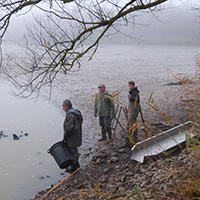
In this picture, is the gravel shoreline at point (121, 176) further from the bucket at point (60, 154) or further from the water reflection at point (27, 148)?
the water reflection at point (27, 148)

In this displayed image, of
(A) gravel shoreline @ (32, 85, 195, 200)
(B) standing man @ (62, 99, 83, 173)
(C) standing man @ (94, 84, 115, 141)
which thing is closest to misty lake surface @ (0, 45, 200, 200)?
(A) gravel shoreline @ (32, 85, 195, 200)

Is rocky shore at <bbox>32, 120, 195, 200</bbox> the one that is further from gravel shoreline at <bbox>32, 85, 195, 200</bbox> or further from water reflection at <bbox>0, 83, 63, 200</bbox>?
water reflection at <bbox>0, 83, 63, 200</bbox>

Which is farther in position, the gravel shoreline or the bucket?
the bucket

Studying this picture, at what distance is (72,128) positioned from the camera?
5.89m

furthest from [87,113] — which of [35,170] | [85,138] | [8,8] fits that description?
[8,8]

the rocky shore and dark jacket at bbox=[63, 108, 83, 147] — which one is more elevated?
dark jacket at bbox=[63, 108, 83, 147]

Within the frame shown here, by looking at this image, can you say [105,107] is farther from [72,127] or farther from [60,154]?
[60,154]

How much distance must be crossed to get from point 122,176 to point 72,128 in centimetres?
138

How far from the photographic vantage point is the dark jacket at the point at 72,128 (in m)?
5.88

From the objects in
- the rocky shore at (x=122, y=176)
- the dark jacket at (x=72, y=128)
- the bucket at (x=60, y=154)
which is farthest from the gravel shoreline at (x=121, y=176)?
the dark jacket at (x=72, y=128)

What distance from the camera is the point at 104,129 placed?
7.81 m

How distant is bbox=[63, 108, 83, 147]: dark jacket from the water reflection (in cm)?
100

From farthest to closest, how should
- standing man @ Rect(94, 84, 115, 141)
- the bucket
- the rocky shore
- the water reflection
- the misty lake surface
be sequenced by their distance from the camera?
standing man @ Rect(94, 84, 115, 141)
the misty lake surface
the water reflection
the bucket
the rocky shore

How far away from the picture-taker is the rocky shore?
12.1 feet
